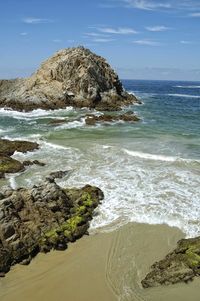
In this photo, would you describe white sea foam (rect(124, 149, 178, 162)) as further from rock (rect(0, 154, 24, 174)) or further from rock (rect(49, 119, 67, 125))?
rock (rect(49, 119, 67, 125))

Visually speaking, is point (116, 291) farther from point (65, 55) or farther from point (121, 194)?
point (65, 55)

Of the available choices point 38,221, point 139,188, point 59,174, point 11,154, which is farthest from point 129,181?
point 11,154

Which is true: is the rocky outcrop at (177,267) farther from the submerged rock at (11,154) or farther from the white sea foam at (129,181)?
the submerged rock at (11,154)

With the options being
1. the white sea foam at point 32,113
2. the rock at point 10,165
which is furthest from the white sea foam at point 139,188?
the white sea foam at point 32,113

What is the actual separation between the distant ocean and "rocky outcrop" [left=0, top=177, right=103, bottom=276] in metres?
1.02

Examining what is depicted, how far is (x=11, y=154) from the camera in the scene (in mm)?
29609

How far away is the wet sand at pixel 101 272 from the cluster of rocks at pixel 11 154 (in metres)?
10.1

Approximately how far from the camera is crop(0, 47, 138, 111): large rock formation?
198 ft

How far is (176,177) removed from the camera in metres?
24.2

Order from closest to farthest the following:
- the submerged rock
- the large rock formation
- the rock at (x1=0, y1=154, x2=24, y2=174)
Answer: the rock at (x1=0, y1=154, x2=24, y2=174), the submerged rock, the large rock formation

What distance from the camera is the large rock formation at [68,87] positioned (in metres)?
60.4

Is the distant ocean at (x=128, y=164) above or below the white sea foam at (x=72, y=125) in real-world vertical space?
above

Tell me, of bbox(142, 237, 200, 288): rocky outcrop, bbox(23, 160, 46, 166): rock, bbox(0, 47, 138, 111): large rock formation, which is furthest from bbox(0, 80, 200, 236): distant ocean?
bbox(0, 47, 138, 111): large rock formation

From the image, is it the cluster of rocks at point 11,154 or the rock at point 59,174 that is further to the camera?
the cluster of rocks at point 11,154
